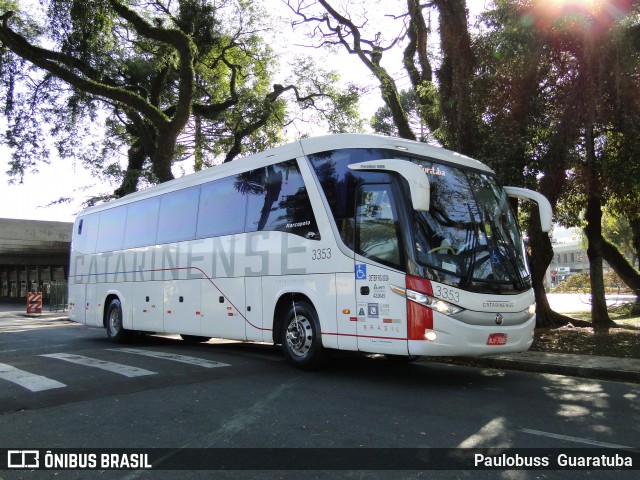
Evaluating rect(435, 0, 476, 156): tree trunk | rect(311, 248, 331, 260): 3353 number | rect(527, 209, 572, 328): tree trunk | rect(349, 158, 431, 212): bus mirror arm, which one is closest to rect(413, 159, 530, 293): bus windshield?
rect(349, 158, 431, 212): bus mirror arm

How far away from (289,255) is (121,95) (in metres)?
14.3

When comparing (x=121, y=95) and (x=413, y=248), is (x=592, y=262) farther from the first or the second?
(x=121, y=95)

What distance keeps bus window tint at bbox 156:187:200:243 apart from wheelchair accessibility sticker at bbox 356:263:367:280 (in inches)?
189

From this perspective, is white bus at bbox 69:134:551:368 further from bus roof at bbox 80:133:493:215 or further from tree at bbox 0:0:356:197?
tree at bbox 0:0:356:197

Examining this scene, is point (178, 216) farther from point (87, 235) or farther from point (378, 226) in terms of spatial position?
point (378, 226)

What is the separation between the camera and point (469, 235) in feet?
23.7

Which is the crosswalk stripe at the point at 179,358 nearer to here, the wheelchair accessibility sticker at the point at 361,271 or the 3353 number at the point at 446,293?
the wheelchair accessibility sticker at the point at 361,271

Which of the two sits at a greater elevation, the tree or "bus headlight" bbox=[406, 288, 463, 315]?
the tree

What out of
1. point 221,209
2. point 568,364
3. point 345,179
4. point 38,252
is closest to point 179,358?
point 221,209

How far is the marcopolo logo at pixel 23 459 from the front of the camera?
4254mm

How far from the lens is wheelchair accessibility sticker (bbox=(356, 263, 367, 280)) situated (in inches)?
288

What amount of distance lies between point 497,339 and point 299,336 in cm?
311

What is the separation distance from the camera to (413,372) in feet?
27.8

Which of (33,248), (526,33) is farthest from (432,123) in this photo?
(33,248)
